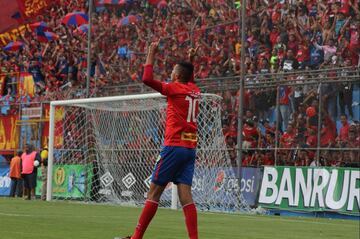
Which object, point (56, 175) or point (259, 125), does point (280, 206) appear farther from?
point (56, 175)

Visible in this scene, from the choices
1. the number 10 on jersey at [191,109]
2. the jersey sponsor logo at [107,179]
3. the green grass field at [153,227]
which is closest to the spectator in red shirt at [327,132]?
the green grass field at [153,227]

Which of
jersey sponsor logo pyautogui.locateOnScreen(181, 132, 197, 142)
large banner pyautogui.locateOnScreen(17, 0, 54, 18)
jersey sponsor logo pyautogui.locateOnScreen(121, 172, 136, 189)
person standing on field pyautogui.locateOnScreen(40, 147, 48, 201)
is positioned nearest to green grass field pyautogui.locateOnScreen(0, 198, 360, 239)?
jersey sponsor logo pyautogui.locateOnScreen(181, 132, 197, 142)

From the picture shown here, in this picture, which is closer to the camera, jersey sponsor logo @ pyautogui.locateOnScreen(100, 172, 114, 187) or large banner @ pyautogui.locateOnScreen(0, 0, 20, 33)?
jersey sponsor logo @ pyautogui.locateOnScreen(100, 172, 114, 187)

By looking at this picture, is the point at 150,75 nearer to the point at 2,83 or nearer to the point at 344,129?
the point at 344,129

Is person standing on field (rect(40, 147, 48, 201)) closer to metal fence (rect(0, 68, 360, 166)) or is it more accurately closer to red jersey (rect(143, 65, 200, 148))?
metal fence (rect(0, 68, 360, 166))

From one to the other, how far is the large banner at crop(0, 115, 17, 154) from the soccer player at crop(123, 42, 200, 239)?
2304cm

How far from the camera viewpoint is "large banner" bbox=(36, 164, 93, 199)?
1138 inches

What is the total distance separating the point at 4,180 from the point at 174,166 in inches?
958

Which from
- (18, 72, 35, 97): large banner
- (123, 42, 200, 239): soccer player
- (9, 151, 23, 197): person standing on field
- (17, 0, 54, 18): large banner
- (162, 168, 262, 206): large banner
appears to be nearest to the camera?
(123, 42, 200, 239): soccer player

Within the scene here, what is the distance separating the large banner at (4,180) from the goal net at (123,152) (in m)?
4.46

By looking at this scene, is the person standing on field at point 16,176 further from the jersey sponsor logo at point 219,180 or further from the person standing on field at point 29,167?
the jersey sponsor logo at point 219,180

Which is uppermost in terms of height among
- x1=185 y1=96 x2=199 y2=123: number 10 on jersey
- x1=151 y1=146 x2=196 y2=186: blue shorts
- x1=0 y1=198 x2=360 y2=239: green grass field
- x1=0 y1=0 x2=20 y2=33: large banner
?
x1=0 y1=0 x2=20 y2=33: large banner

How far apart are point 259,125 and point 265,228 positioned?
7998 mm

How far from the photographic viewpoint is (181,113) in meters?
11.4
